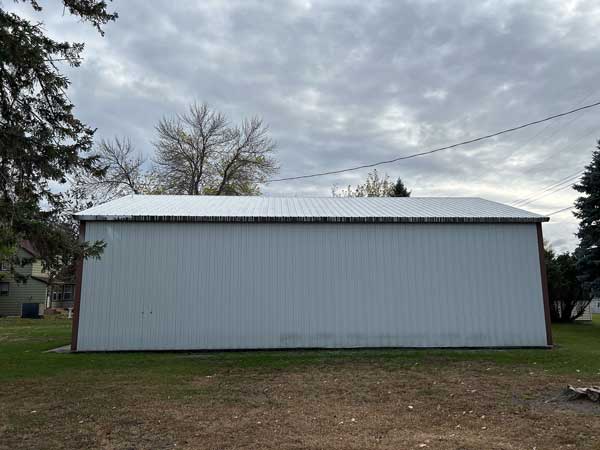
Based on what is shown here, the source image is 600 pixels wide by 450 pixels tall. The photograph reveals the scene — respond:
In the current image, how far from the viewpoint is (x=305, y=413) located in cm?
588

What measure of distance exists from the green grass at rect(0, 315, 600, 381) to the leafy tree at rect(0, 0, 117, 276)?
231 cm

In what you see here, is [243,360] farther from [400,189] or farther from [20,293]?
[20,293]

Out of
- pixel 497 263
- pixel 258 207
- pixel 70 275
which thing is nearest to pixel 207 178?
pixel 70 275

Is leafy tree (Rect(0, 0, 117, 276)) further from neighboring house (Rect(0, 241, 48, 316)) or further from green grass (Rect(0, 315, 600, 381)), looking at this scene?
neighboring house (Rect(0, 241, 48, 316))

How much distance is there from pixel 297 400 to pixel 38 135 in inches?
256

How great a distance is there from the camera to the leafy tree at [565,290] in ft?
64.8

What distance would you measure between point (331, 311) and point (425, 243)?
2965 millimetres

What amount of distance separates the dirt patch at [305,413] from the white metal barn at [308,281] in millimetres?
2872

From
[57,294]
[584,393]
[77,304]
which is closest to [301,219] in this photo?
[77,304]

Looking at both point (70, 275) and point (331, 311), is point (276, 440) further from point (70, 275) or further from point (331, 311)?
point (70, 275)

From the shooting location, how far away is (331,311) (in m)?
11.2

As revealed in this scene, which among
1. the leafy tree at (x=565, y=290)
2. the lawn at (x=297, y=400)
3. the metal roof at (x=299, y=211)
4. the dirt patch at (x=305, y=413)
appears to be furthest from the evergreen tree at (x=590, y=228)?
the dirt patch at (x=305, y=413)

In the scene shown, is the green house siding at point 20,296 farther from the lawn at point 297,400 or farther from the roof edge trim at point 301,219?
the roof edge trim at point 301,219

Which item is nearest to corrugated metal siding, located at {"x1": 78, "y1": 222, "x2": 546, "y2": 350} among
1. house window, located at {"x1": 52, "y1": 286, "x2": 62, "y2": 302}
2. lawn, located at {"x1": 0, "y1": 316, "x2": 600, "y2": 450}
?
lawn, located at {"x1": 0, "y1": 316, "x2": 600, "y2": 450}
